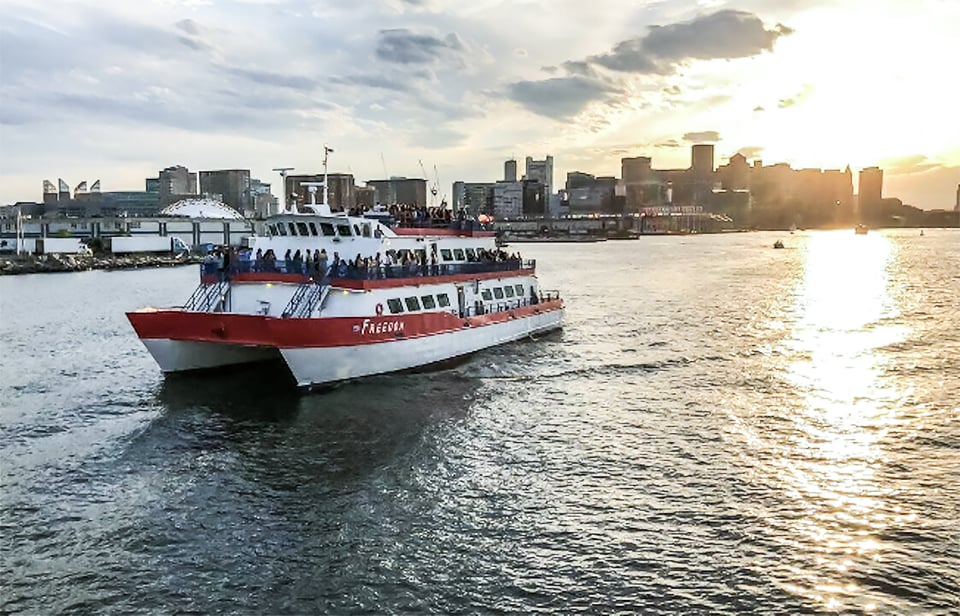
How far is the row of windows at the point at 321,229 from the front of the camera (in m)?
32.6

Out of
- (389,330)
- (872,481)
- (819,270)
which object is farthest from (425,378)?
(819,270)

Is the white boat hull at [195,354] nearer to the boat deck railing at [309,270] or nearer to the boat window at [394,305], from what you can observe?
the boat deck railing at [309,270]

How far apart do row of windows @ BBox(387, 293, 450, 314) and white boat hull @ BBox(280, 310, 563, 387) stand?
156cm

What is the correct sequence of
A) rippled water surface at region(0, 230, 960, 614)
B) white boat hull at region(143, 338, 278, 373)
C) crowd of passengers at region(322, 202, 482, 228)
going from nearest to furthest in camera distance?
rippled water surface at region(0, 230, 960, 614) < white boat hull at region(143, 338, 278, 373) < crowd of passengers at region(322, 202, 482, 228)

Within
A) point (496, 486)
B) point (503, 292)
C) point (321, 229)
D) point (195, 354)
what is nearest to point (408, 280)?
point (321, 229)

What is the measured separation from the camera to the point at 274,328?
2692 centimetres

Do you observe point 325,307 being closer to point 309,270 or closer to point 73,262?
point 309,270

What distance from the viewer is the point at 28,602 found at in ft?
45.0

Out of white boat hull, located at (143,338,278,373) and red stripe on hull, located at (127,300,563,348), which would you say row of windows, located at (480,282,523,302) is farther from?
white boat hull, located at (143,338,278,373)

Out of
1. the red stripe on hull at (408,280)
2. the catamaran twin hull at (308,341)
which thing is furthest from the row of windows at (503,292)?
the catamaran twin hull at (308,341)

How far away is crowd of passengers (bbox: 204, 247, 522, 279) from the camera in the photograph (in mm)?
30328

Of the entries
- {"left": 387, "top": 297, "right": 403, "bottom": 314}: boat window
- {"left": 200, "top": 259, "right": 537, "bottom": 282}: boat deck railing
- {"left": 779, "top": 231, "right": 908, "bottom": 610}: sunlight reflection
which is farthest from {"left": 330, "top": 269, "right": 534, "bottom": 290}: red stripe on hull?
{"left": 779, "top": 231, "right": 908, "bottom": 610}: sunlight reflection

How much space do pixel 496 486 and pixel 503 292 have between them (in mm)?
24153

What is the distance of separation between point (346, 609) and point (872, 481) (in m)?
14.9
